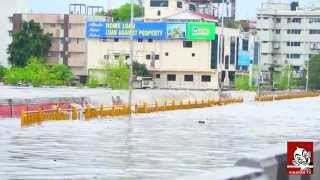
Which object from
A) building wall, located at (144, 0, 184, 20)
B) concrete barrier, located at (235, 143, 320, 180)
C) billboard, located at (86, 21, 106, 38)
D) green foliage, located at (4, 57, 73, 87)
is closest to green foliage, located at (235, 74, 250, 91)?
building wall, located at (144, 0, 184, 20)

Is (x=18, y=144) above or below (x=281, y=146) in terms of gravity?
below

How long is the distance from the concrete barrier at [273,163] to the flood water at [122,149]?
2450mm

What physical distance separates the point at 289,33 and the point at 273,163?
375 ft

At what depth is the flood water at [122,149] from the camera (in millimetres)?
15383

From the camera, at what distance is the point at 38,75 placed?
89625 millimetres

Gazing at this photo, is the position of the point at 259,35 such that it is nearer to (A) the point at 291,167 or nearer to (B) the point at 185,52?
(B) the point at 185,52

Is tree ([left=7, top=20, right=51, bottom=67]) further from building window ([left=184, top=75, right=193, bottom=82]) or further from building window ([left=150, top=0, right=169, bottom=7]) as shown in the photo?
building window ([left=184, top=75, right=193, bottom=82])

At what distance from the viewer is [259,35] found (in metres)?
118

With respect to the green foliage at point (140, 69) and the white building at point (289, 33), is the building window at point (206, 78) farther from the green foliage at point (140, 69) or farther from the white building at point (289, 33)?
the white building at point (289, 33)

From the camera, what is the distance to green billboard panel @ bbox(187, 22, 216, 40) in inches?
3583

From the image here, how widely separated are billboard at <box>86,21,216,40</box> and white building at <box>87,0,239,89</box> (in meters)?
0.85

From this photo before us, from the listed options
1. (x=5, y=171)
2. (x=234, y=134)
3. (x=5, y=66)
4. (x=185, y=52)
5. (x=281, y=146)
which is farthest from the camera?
(x=5, y=66)

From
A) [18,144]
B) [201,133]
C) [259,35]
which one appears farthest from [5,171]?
[259,35]

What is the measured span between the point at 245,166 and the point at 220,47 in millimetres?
88381
